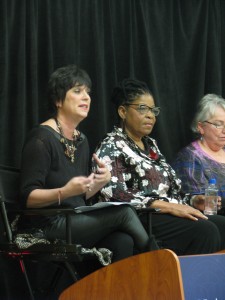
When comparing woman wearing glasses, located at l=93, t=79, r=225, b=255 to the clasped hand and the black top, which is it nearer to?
the black top

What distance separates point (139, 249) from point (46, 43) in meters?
1.45

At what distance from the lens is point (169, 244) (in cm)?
351

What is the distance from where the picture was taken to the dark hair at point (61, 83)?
3.38 meters

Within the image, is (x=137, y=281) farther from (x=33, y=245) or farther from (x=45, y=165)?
(x=45, y=165)

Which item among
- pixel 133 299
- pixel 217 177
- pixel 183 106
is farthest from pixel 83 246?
pixel 183 106

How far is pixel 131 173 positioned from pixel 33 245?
0.92m

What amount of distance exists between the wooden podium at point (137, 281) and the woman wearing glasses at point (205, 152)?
1.33 m

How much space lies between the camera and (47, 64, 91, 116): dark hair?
338 centimetres

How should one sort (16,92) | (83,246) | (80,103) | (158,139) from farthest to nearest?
(158,139) < (16,92) < (80,103) < (83,246)

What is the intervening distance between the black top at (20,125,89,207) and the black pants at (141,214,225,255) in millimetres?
465

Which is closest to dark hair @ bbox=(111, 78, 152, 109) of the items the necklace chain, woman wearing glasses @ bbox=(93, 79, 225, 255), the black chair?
woman wearing glasses @ bbox=(93, 79, 225, 255)

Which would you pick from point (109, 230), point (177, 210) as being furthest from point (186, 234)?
point (109, 230)

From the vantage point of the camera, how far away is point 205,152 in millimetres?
4172

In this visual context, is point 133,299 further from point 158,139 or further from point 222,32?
point 222,32
